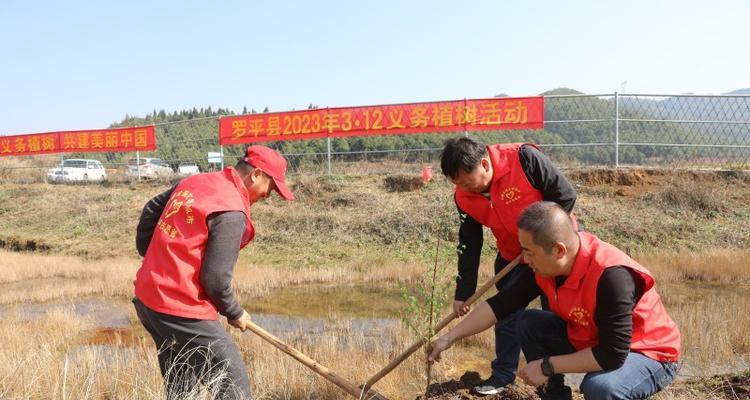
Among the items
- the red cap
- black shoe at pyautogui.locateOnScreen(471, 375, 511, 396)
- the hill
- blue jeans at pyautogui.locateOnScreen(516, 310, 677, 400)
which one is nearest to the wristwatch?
blue jeans at pyautogui.locateOnScreen(516, 310, 677, 400)

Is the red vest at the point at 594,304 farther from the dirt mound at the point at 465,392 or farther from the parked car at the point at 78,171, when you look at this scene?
the parked car at the point at 78,171

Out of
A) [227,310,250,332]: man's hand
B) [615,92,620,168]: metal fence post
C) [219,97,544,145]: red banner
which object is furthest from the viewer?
[219,97,544,145]: red banner

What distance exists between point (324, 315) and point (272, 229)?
19.9 feet

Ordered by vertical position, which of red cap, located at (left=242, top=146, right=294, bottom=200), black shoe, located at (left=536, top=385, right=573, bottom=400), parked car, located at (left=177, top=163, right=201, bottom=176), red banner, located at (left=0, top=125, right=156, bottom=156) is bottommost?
black shoe, located at (left=536, top=385, right=573, bottom=400)

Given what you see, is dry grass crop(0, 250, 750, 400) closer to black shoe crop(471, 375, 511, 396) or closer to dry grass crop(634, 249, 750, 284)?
dry grass crop(634, 249, 750, 284)

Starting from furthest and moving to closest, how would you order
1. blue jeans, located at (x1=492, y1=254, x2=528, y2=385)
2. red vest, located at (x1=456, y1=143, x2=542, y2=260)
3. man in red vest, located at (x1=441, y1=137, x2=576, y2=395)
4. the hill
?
the hill, blue jeans, located at (x1=492, y1=254, x2=528, y2=385), red vest, located at (x1=456, y1=143, x2=542, y2=260), man in red vest, located at (x1=441, y1=137, x2=576, y2=395)

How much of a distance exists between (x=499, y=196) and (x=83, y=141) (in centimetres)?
1885

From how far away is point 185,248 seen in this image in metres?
3.00

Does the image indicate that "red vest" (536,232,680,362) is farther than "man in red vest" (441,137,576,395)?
No

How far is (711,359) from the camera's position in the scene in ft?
15.2

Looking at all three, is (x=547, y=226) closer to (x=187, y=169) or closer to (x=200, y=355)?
(x=200, y=355)

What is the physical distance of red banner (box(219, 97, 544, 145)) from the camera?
13055 mm

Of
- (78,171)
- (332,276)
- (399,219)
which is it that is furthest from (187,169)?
(332,276)

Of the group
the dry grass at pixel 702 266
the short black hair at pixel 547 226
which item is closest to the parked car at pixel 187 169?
the dry grass at pixel 702 266
